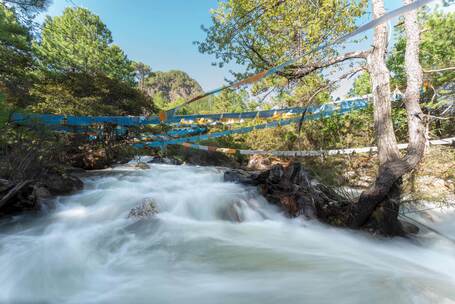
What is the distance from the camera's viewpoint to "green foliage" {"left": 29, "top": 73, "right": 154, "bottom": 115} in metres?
8.10

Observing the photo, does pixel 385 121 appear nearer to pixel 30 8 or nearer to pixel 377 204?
pixel 377 204

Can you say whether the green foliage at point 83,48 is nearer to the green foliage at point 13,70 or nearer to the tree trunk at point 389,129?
the green foliage at point 13,70

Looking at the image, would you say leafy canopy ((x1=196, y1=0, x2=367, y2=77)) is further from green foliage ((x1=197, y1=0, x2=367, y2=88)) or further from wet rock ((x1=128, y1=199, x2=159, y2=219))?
wet rock ((x1=128, y1=199, x2=159, y2=219))

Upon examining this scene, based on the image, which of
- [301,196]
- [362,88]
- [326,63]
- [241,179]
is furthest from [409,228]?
[362,88]

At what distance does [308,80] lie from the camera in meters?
5.04

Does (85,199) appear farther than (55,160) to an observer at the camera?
No

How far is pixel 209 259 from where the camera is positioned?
2939mm

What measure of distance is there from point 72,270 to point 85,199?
288 cm

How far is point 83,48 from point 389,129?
22.0 metres

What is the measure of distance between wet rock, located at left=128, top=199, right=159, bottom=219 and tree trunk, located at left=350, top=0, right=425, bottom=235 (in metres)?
3.56

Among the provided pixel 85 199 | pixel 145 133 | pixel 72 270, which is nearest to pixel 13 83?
pixel 145 133

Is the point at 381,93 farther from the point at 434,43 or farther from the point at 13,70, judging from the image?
the point at 13,70

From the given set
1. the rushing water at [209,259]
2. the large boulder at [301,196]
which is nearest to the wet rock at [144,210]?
the rushing water at [209,259]

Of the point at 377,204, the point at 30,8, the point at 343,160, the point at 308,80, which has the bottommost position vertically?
the point at 377,204
